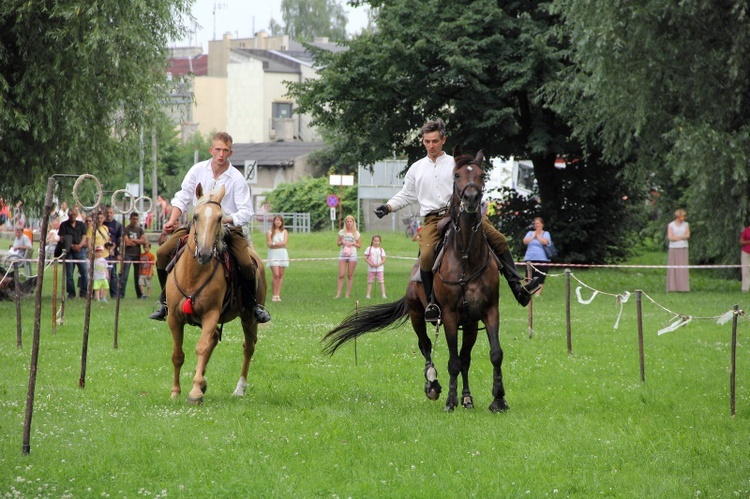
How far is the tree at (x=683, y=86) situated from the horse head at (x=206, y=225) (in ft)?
51.0

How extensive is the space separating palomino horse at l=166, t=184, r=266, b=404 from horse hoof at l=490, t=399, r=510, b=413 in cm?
309

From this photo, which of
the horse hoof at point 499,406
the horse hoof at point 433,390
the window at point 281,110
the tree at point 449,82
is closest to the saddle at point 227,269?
the horse hoof at point 433,390

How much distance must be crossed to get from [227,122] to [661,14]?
282ft

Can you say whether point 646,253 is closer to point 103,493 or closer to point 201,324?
point 201,324

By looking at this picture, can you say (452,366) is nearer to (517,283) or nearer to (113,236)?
(517,283)

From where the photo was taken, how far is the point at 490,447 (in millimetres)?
9672

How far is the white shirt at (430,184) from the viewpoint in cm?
1220

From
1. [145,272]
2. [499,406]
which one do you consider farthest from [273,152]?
[499,406]

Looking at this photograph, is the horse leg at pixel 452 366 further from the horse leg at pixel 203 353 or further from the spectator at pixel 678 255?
the spectator at pixel 678 255

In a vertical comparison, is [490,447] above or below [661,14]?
below

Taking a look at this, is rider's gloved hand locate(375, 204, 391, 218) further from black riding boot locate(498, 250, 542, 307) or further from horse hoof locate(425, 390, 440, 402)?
horse hoof locate(425, 390, 440, 402)

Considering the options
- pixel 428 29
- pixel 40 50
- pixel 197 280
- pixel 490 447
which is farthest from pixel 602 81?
pixel 490 447

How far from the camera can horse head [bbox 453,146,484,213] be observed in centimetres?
1097

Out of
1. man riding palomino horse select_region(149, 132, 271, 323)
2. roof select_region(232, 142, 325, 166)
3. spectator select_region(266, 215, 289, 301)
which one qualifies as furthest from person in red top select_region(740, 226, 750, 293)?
roof select_region(232, 142, 325, 166)
